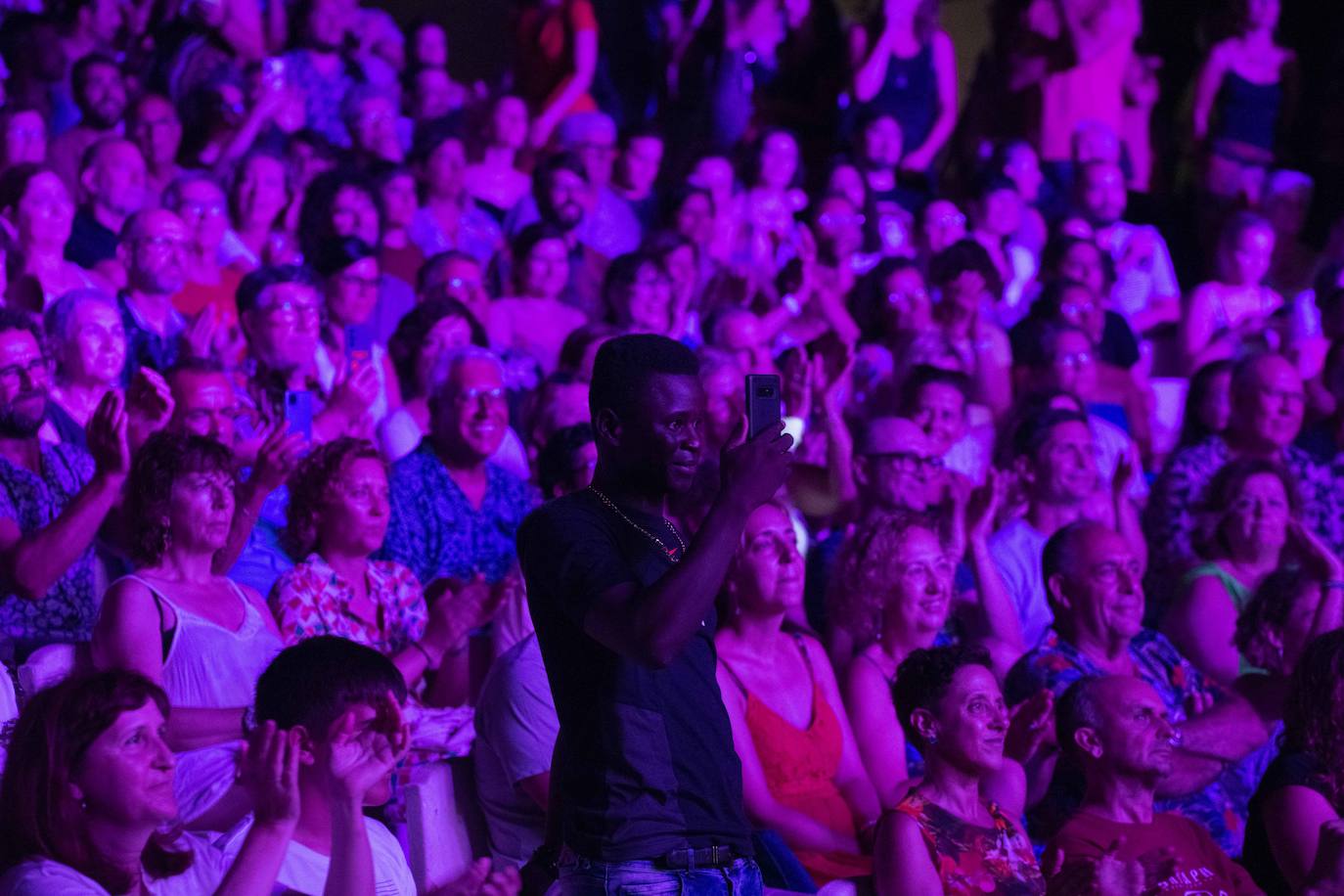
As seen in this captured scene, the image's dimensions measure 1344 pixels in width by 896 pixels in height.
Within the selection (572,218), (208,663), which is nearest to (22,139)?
(572,218)

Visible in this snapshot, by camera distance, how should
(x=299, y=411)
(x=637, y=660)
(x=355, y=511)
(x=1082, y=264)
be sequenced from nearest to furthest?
(x=637, y=660), (x=355, y=511), (x=299, y=411), (x=1082, y=264)

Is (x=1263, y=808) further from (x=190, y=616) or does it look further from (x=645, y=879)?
(x=190, y=616)

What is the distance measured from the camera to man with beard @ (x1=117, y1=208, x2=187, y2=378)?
540 centimetres

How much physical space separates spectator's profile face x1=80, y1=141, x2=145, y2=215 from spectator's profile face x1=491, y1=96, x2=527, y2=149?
1.98 m

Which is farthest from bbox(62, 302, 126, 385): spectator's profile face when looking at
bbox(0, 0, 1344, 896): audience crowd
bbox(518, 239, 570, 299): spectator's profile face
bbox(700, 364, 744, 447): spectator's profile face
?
bbox(518, 239, 570, 299): spectator's profile face

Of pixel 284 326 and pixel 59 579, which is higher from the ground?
pixel 284 326

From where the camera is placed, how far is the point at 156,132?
652cm

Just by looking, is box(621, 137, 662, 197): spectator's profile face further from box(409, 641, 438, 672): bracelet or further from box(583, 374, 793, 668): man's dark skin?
box(583, 374, 793, 668): man's dark skin

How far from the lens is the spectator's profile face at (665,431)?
7.33 feet

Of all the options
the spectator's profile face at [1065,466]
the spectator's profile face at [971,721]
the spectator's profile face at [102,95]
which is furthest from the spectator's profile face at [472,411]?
the spectator's profile face at [102,95]

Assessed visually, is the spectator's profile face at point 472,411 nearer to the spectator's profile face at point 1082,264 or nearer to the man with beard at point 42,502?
the man with beard at point 42,502

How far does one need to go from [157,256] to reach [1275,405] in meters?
3.40

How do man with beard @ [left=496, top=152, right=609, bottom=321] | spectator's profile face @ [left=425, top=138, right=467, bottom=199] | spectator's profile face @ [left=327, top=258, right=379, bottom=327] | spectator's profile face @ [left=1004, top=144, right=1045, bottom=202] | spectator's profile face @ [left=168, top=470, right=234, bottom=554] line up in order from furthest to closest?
spectator's profile face @ [left=1004, top=144, right=1045, bottom=202]
spectator's profile face @ [left=425, top=138, right=467, bottom=199]
man with beard @ [left=496, top=152, right=609, bottom=321]
spectator's profile face @ [left=327, top=258, right=379, bottom=327]
spectator's profile face @ [left=168, top=470, right=234, bottom=554]

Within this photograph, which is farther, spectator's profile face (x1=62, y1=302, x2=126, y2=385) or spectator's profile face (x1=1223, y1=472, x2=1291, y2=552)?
spectator's profile face (x1=1223, y1=472, x2=1291, y2=552)
